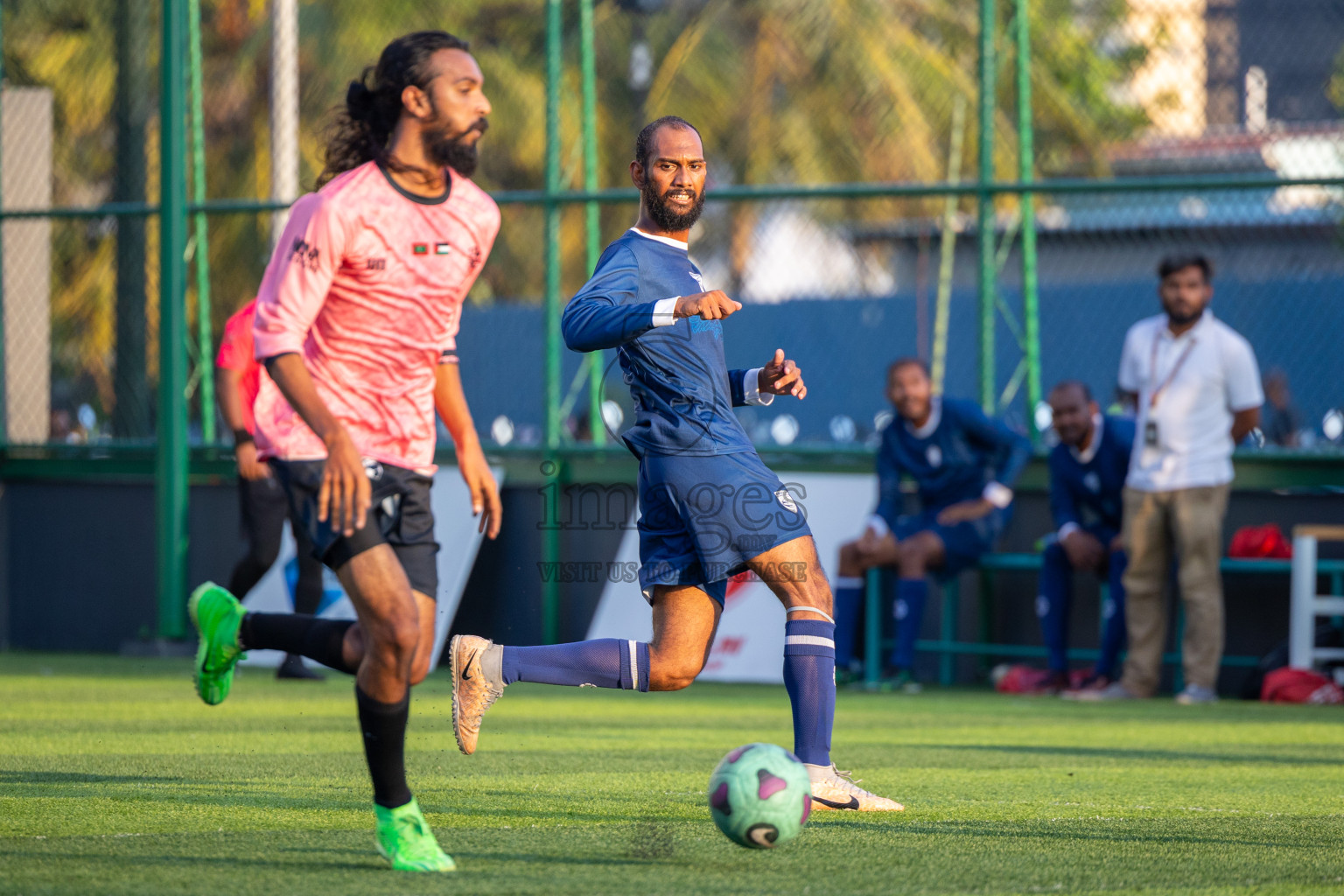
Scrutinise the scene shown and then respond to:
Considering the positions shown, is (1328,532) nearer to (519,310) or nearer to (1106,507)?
(1106,507)

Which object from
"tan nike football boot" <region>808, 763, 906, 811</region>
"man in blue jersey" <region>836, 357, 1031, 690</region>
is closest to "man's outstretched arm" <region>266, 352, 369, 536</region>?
"tan nike football boot" <region>808, 763, 906, 811</region>

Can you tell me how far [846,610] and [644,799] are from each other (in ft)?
18.3

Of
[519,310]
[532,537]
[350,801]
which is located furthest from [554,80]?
[350,801]

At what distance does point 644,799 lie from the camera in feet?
18.9

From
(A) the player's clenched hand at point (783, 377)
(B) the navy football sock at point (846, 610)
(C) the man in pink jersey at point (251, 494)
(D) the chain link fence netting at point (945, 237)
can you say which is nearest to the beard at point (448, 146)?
(A) the player's clenched hand at point (783, 377)

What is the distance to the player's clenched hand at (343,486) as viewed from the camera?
14.1 feet

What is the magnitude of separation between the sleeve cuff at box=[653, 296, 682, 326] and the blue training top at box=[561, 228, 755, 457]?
1.01 feet

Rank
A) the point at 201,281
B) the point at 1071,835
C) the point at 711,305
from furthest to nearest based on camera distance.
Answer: the point at 201,281 < the point at 1071,835 < the point at 711,305

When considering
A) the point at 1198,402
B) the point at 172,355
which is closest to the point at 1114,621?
the point at 1198,402

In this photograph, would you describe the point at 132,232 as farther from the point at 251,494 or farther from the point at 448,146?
the point at 448,146

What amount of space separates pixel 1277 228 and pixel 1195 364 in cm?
185

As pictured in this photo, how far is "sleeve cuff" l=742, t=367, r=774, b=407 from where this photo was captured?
550 cm

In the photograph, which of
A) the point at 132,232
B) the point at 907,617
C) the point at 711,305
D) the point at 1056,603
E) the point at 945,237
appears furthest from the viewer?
the point at 132,232

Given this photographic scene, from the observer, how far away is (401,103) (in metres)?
4.74
